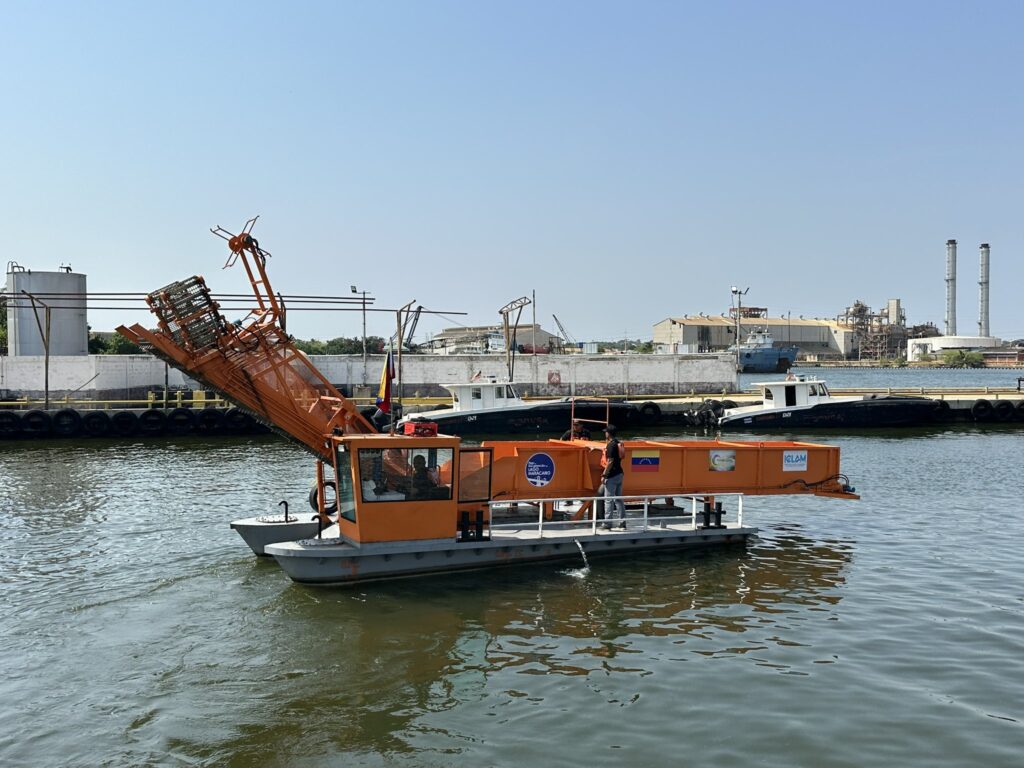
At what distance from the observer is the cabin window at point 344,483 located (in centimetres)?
1396

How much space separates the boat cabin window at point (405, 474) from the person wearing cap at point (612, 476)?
10.2 feet

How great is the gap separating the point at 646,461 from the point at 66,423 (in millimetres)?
33176

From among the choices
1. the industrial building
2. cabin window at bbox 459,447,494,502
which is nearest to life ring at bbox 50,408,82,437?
cabin window at bbox 459,447,494,502

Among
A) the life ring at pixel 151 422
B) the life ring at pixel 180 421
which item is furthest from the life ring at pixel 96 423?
the life ring at pixel 180 421

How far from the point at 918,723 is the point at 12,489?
2397 cm

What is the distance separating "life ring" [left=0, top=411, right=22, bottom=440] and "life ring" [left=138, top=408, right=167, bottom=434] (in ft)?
17.1

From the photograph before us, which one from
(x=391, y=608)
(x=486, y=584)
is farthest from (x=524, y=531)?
(x=391, y=608)

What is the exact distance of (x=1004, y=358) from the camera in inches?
7431

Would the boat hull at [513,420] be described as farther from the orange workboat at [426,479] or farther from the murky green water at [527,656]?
the orange workboat at [426,479]

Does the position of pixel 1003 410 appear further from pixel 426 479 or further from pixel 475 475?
pixel 426 479

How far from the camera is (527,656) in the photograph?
11.1m

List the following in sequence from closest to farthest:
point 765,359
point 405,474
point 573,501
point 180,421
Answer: point 405,474 → point 573,501 → point 180,421 → point 765,359


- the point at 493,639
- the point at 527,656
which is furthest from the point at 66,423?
the point at 527,656

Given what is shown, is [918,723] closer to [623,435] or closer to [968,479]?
[968,479]
